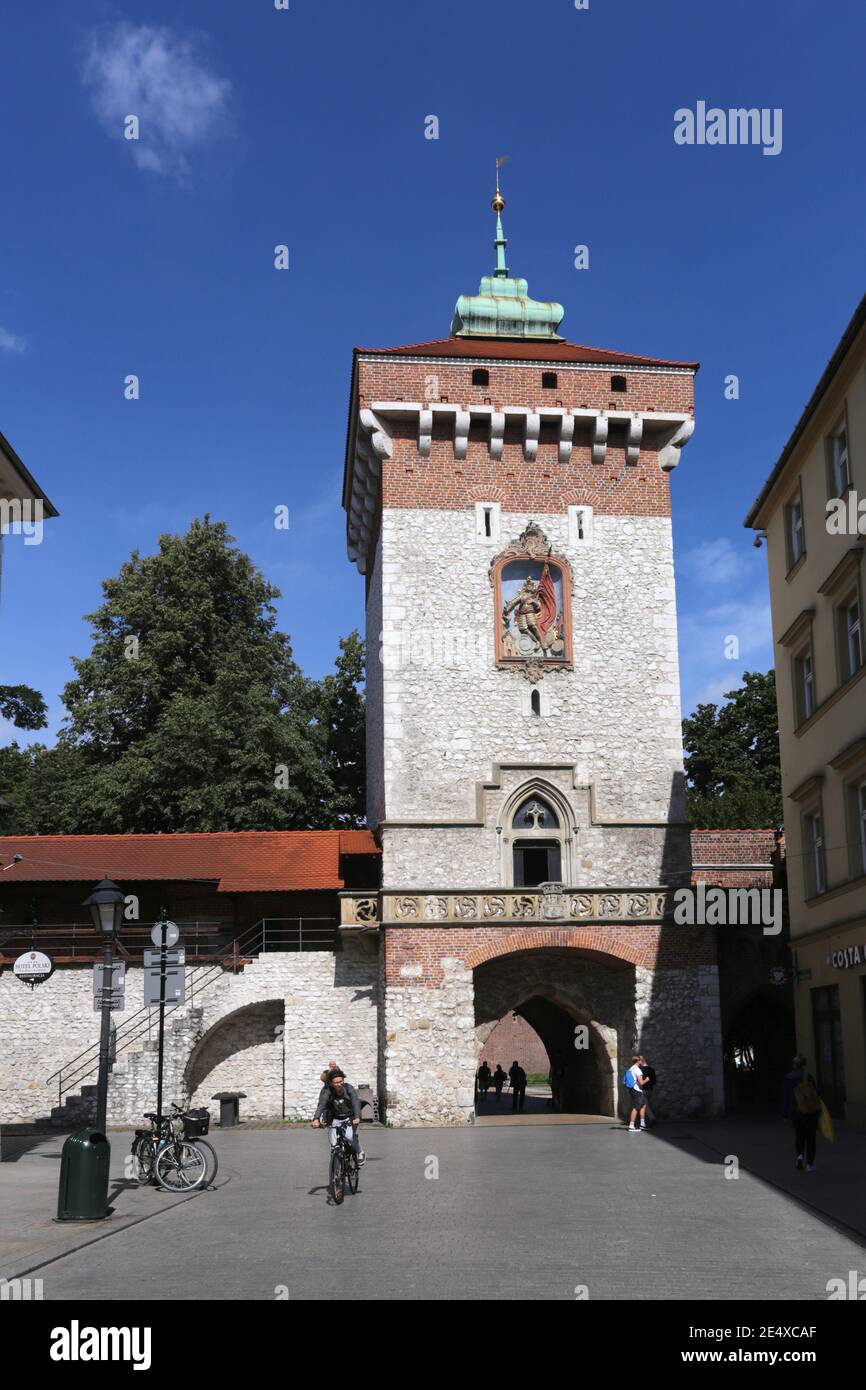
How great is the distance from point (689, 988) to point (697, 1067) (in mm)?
1631

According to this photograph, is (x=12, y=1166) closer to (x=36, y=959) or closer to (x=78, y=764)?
(x=36, y=959)

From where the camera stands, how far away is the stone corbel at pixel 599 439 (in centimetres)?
3075

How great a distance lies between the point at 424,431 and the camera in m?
30.6

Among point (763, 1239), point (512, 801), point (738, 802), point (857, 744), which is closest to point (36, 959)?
point (512, 801)

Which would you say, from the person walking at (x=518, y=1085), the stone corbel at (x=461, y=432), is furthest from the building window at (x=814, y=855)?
the stone corbel at (x=461, y=432)

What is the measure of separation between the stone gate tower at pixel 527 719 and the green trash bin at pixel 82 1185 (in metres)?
13.9

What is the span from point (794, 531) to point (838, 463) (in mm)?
3264

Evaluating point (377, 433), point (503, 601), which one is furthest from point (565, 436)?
point (377, 433)

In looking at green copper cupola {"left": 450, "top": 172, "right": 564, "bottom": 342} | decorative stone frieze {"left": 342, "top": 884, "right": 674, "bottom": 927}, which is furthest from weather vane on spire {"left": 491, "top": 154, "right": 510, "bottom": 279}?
decorative stone frieze {"left": 342, "top": 884, "right": 674, "bottom": 927}

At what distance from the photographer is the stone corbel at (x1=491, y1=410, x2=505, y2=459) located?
100 feet

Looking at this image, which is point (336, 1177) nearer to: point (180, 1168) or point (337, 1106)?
point (337, 1106)

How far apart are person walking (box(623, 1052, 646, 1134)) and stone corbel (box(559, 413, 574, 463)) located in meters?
13.6

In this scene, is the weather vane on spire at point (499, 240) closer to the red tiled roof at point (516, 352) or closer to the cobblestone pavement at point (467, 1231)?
the red tiled roof at point (516, 352)

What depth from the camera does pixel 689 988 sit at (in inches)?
1115
